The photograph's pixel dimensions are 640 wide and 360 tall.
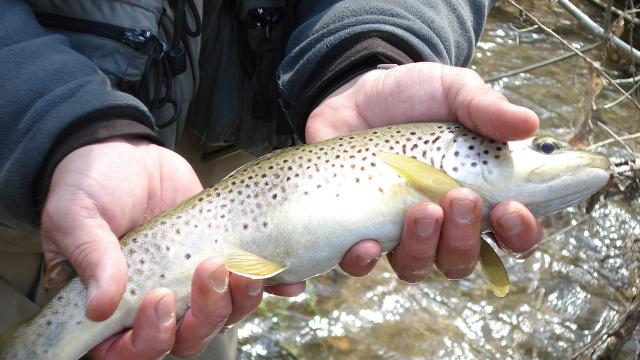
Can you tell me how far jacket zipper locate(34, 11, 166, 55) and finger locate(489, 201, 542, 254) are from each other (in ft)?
3.96

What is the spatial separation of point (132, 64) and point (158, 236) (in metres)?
0.57

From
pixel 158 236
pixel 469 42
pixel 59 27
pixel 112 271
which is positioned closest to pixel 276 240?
pixel 158 236

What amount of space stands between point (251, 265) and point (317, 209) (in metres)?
0.27

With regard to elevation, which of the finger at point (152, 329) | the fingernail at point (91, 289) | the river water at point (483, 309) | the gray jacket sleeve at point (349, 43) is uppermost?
the gray jacket sleeve at point (349, 43)

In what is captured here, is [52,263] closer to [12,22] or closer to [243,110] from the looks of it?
[12,22]

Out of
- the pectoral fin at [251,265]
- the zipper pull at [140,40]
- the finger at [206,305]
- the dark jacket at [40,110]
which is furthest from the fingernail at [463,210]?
the zipper pull at [140,40]

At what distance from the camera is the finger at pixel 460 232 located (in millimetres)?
1890

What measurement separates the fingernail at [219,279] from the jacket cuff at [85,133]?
1.62 ft

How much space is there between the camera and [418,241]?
6.41 ft

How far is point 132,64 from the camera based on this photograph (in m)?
2.14

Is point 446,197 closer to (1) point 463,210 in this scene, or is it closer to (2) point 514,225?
(1) point 463,210

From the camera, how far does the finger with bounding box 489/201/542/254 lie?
1907mm

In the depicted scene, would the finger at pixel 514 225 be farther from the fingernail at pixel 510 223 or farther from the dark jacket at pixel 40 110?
the dark jacket at pixel 40 110

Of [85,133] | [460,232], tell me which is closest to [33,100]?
[85,133]
